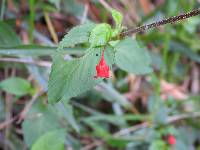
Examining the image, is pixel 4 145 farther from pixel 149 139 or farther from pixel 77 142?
pixel 149 139

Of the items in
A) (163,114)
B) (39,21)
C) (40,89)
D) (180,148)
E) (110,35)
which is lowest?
(180,148)

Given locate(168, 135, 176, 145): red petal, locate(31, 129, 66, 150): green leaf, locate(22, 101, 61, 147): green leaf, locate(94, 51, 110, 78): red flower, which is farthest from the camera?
locate(168, 135, 176, 145): red petal

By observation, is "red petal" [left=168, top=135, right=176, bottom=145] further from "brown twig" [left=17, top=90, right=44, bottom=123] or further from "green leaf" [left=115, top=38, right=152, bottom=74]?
"brown twig" [left=17, top=90, right=44, bottom=123]

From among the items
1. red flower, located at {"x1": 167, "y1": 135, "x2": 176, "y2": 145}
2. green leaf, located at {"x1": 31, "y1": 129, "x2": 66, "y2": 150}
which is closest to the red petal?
red flower, located at {"x1": 167, "y1": 135, "x2": 176, "y2": 145}

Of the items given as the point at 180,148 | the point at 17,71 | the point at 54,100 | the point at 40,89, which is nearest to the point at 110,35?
the point at 54,100

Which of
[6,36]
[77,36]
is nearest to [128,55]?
[77,36]

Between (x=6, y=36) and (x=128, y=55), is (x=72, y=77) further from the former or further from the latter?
(x=6, y=36)

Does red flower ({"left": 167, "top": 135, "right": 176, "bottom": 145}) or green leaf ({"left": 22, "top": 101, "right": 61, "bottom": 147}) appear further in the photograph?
red flower ({"left": 167, "top": 135, "right": 176, "bottom": 145})
